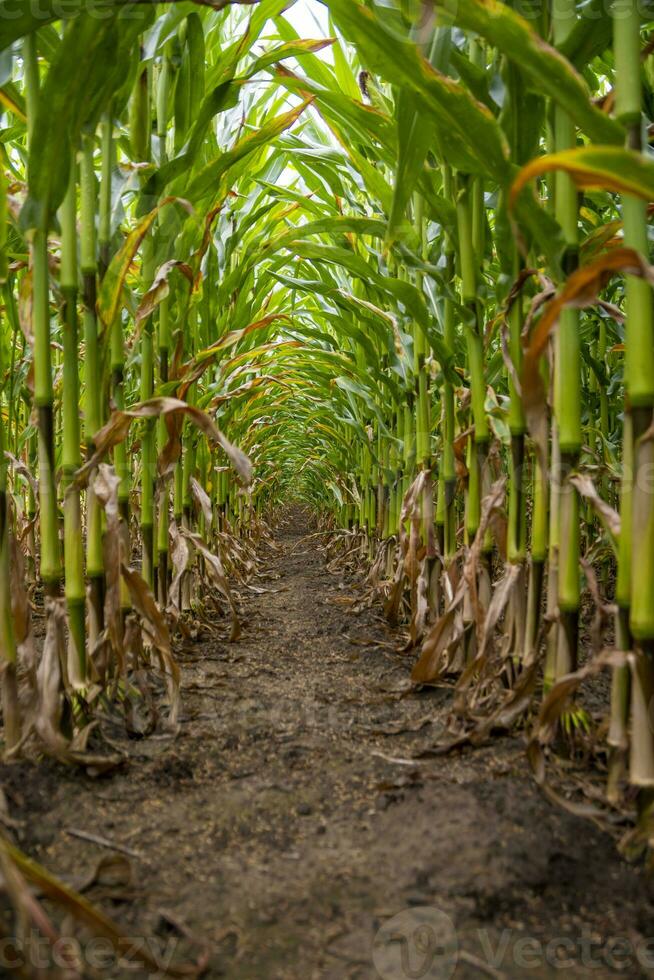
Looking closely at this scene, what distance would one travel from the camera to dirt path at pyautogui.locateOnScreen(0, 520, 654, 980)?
0.64m

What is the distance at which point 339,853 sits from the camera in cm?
82

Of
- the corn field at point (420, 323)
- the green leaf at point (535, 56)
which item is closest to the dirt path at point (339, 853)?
the corn field at point (420, 323)

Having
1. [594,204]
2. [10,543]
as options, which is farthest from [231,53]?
[10,543]

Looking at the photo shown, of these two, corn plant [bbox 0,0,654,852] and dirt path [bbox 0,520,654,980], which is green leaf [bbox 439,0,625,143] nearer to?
corn plant [bbox 0,0,654,852]

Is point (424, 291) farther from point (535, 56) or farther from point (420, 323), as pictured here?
point (535, 56)

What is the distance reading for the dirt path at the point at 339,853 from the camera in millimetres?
642

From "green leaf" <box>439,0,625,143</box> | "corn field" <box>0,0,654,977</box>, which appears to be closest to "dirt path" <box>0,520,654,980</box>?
"corn field" <box>0,0,654,977</box>

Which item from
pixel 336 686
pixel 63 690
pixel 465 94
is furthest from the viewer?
pixel 336 686

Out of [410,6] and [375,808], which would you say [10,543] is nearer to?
[375,808]

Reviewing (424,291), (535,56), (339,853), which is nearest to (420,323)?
(424,291)

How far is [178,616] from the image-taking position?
Result: 1690 mm

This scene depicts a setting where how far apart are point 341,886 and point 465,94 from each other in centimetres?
92

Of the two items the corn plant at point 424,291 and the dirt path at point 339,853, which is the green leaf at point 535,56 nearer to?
the corn plant at point 424,291

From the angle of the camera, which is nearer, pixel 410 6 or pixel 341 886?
pixel 341 886
